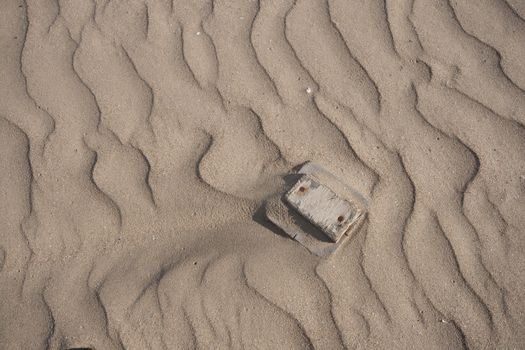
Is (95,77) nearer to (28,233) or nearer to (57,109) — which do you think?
(57,109)

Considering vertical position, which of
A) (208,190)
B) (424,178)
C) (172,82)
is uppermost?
(424,178)

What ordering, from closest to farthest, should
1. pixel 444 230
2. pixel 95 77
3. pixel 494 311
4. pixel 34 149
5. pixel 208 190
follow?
pixel 494 311, pixel 444 230, pixel 208 190, pixel 34 149, pixel 95 77

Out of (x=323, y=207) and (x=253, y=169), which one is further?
(x=253, y=169)

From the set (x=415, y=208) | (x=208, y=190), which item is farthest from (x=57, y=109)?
(x=415, y=208)

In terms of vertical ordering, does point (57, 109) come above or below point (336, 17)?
below

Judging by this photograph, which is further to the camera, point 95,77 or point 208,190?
point 95,77

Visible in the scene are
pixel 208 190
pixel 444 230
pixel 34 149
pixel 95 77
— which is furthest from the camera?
pixel 95 77

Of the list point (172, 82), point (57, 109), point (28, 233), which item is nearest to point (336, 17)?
point (172, 82)
